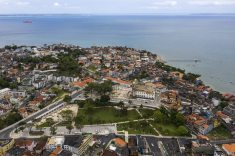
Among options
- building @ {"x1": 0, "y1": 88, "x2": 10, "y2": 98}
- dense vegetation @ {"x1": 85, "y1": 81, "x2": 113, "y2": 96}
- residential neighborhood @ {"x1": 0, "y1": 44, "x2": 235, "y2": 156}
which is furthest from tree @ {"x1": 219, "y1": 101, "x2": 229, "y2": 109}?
building @ {"x1": 0, "y1": 88, "x2": 10, "y2": 98}

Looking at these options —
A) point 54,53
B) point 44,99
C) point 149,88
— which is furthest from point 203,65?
point 44,99

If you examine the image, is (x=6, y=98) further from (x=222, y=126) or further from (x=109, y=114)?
(x=222, y=126)

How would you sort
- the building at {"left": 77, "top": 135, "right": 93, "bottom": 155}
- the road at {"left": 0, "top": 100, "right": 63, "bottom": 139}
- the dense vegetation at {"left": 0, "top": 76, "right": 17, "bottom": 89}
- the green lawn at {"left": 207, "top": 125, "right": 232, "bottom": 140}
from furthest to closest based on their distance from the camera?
the dense vegetation at {"left": 0, "top": 76, "right": 17, "bottom": 89} → the green lawn at {"left": 207, "top": 125, "right": 232, "bottom": 140} → the road at {"left": 0, "top": 100, "right": 63, "bottom": 139} → the building at {"left": 77, "top": 135, "right": 93, "bottom": 155}

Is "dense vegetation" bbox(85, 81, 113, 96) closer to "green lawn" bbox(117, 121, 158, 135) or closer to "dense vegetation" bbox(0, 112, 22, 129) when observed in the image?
"green lawn" bbox(117, 121, 158, 135)

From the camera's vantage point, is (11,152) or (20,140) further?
(20,140)

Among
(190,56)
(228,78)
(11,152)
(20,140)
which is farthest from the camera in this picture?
(190,56)

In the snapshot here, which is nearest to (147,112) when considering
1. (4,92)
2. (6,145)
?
(6,145)

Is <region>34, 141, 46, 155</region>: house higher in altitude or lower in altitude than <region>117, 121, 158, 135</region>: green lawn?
higher

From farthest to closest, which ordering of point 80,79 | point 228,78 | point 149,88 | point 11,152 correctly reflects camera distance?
point 228,78
point 80,79
point 149,88
point 11,152
